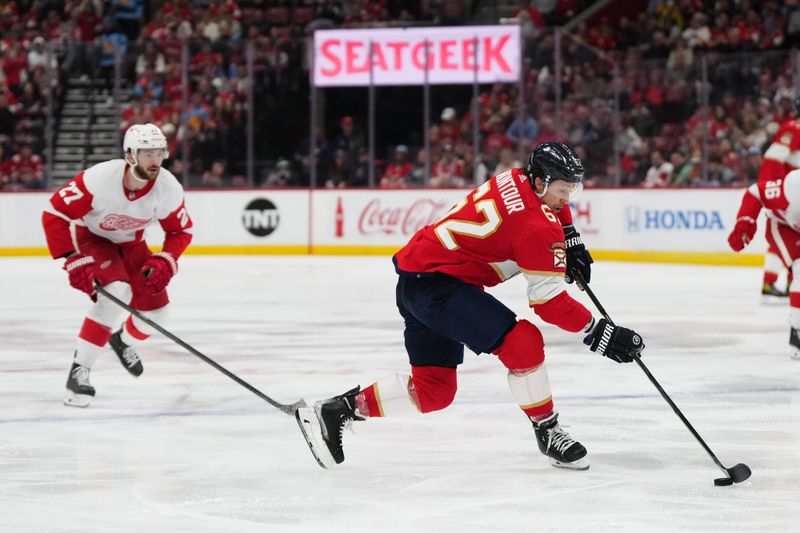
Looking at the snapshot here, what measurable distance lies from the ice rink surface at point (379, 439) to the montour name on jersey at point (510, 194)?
31.3 inches

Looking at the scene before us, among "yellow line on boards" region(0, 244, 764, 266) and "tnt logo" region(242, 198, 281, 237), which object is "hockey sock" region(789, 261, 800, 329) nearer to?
"yellow line on boards" region(0, 244, 764, 266)

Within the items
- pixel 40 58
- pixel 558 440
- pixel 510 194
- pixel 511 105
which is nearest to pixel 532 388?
pixel 558 440

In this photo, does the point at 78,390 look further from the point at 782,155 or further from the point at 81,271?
the point at 782,155

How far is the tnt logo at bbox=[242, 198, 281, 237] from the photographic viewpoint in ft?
46.5

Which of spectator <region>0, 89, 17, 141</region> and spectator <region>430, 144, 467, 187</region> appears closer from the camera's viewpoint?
spectator <region>430, 144, 467, 187</region>

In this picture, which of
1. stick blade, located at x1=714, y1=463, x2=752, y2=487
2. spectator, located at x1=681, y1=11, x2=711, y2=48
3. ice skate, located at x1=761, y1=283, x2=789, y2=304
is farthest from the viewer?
spectator, located at x1=681, y1=11, x2=711, y2=48

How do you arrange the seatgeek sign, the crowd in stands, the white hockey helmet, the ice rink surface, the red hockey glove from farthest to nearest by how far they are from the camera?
the seatgeek sign → the crowd in stands → the red hockey glove → the white hockey helmet → the ice rink surface

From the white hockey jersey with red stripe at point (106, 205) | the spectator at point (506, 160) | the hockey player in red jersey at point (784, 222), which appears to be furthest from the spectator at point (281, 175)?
the white hockey jersey with red stripe at point (106, 205)

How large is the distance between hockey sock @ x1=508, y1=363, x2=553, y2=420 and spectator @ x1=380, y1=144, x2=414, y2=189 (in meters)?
9.97

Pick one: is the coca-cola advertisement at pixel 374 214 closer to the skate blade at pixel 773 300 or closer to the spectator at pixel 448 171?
the spectator at pixel 448 171

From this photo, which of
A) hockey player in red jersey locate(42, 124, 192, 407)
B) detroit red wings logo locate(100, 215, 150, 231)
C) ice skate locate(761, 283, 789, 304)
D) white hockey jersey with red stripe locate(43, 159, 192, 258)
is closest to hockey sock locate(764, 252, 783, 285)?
ice skate locate(761, 283, 789, 304)

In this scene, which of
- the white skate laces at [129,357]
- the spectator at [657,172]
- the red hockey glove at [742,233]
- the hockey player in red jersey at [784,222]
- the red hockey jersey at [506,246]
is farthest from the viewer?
the spectator at [657,172]

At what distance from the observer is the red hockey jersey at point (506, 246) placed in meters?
3.77

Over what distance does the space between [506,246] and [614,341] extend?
400mm
